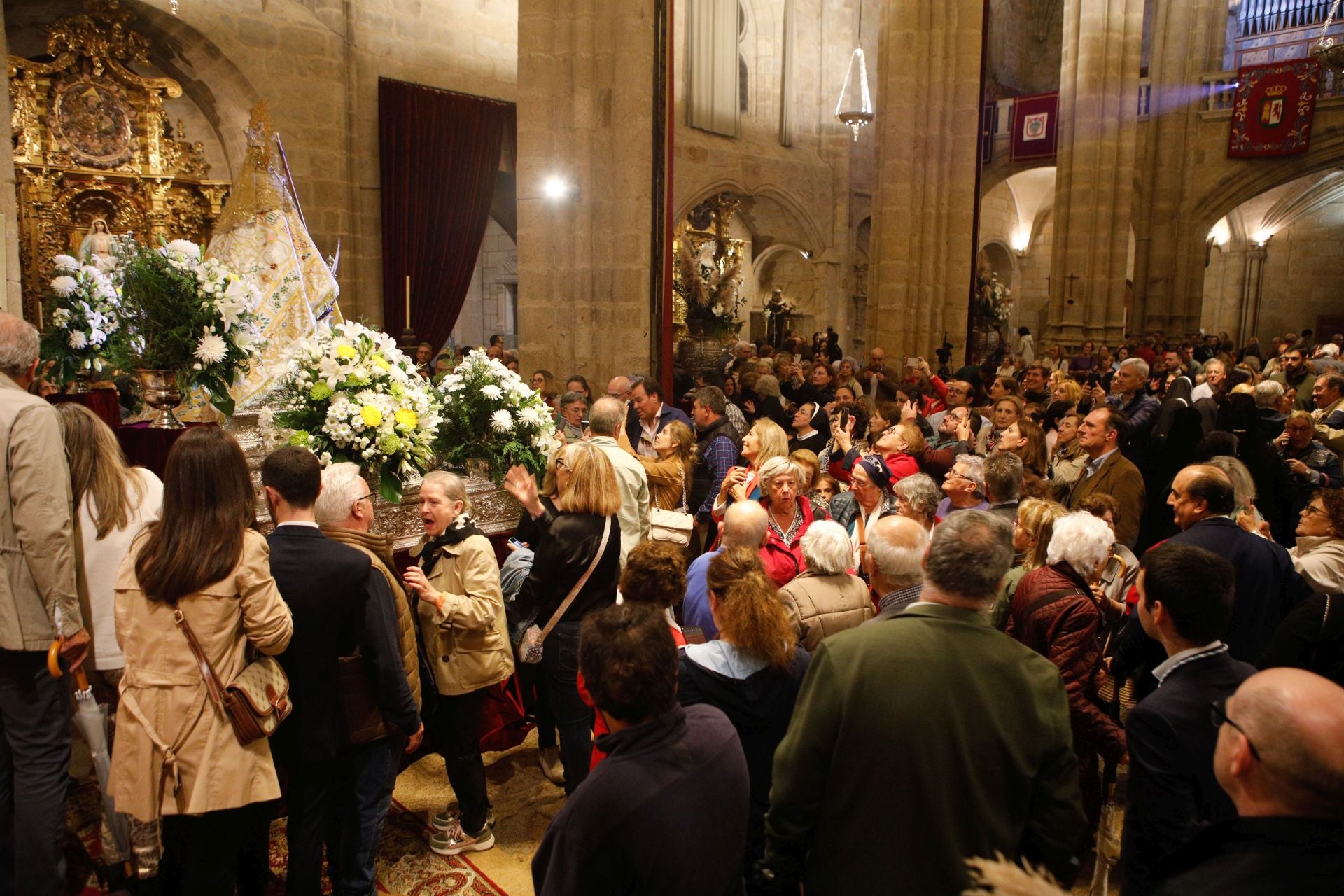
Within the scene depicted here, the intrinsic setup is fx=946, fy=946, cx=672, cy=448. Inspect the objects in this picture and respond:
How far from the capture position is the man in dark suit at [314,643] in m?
2.61

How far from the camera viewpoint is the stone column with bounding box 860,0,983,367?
1125 cm

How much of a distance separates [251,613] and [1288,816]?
2.24 metres

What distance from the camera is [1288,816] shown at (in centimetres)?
138

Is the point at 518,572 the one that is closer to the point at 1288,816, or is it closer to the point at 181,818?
the point at 181,818

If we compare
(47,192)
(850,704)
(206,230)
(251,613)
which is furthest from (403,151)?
(850,704)

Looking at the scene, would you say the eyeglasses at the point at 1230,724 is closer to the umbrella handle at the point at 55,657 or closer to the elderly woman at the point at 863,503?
the elderly woman at the point at 863,503

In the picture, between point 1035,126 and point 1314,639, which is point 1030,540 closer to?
point 1314,639

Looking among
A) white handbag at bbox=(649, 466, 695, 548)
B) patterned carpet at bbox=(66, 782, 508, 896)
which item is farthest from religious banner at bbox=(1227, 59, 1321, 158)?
patterned carpet at bbox=(66, 782, 508, 896)

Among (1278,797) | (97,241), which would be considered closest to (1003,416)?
(1278,797)

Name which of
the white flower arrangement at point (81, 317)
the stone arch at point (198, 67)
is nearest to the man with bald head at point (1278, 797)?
the white flower arrangement at point (81, 317)

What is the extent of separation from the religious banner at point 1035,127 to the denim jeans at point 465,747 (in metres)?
20.4

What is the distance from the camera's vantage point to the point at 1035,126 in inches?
812

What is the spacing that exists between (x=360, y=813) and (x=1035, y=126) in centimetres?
2144

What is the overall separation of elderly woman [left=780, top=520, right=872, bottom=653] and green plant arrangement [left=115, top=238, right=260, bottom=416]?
280 centimetres
